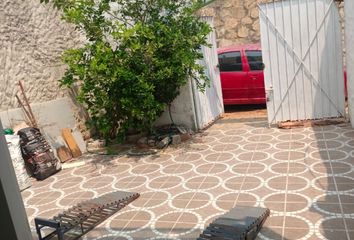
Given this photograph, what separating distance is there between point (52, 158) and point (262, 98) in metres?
4.99

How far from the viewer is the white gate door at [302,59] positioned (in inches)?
255

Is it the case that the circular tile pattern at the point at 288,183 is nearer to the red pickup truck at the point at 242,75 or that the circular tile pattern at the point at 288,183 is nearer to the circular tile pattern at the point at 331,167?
the circular tile pattern at the point at 331,167

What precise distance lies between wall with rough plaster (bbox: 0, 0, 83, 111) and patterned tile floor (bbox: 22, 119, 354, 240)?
1.74 m

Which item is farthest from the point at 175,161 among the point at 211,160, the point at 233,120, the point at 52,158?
the point at 233,120

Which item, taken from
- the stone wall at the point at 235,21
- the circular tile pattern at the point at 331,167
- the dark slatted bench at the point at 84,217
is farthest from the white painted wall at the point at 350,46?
the stone wall at the point at 235,21

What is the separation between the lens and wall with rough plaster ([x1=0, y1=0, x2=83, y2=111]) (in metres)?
6.02

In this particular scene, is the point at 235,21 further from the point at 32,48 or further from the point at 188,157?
the point at 32,48

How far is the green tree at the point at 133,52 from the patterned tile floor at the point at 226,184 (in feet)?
3.72

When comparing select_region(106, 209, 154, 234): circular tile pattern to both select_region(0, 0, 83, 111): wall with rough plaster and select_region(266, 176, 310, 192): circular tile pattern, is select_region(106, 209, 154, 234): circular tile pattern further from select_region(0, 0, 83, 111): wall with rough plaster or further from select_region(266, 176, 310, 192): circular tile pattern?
select_region(0, 0, 83, 111): wall with rough plaster

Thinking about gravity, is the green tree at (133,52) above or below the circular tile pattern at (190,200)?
above

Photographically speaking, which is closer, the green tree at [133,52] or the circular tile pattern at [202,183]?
the circular tile pattern at [202,183]

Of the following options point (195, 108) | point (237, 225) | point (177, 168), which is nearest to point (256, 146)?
point (177, 168)

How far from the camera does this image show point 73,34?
751 cm

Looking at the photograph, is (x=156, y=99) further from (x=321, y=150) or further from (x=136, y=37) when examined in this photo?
(x=321, y=150)
